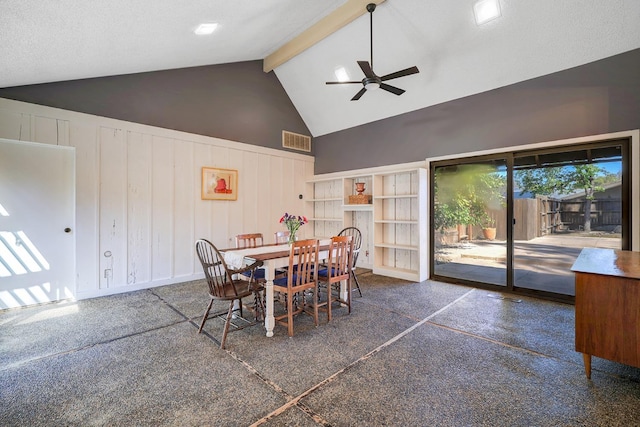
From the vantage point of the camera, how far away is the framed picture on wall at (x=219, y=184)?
4.88 m

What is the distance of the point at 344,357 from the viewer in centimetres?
233

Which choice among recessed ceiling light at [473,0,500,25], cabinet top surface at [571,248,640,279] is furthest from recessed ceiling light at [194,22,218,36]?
cabinet top surface at [571,248,640,279]

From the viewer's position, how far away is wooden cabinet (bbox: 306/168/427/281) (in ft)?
15.8

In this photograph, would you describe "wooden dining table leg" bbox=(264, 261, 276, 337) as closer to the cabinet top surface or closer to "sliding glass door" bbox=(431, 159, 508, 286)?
the cabinet top surface

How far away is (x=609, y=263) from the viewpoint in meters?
2.19

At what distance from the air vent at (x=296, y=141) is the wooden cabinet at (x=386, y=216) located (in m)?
0.83

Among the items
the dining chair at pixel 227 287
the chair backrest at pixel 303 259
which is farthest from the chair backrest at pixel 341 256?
the dining chair at pixel 227 287

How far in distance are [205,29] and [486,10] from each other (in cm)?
340

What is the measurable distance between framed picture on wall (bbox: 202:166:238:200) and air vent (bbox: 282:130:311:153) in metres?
1.47

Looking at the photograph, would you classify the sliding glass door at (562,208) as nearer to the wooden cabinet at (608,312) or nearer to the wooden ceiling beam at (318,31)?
the wooden cabinet at (608,312)

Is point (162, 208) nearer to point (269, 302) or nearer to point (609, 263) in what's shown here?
point (269, 302)

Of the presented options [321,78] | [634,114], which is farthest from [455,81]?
[321,78]

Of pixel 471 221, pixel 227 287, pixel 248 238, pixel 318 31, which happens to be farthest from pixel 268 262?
pixel 318 31

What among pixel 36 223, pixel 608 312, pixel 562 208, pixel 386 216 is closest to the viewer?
pixel 608 312
